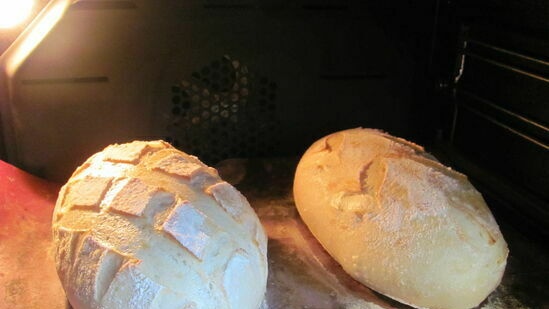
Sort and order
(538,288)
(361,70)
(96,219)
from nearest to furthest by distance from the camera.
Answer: (96,219) → (538,288) → (361,70)

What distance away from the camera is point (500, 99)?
45.9 inches

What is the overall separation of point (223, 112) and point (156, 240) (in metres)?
0.50

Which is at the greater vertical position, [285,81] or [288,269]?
[285,81]

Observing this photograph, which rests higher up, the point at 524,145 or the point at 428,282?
the point at 524,145

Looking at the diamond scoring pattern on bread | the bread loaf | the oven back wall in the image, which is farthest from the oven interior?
Result: the diamond scoring pattern on bread

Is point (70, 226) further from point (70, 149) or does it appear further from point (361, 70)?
point (361, 70)

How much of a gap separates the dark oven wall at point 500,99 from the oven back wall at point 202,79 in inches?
4.9

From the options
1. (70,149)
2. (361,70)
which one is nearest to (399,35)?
(361,70)

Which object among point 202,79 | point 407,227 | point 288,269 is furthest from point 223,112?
point 407,227

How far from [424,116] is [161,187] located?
0.77m

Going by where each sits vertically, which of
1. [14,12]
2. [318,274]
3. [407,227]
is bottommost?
[318,274]

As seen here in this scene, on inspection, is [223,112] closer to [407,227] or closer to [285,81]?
[285,81]

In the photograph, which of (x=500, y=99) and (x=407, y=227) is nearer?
(x=407, y=227)

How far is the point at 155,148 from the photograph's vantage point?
102 centimetres
